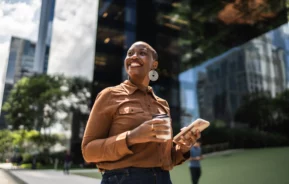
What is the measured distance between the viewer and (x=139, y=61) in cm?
78

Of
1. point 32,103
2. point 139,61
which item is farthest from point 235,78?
point 139,61

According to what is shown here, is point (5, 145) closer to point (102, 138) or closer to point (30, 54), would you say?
point (30, 54)

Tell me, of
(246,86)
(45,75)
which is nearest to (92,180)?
(45,75)

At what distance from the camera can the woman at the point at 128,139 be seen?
1.88 ft

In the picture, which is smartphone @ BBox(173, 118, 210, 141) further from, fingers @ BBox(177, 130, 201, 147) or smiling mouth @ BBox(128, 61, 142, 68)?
smiling mouth @ BBox(128, 61, 142, 68)

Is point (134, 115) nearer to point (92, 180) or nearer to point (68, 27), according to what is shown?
point (68, 27)

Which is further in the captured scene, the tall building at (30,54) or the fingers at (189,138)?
the tall building at (30,54)

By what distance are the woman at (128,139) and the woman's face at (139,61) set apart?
0.17ft

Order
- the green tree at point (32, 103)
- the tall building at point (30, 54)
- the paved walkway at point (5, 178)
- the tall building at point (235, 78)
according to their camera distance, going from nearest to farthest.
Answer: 1. the paved walkway at point (5, 178)
2. the tall building at point (30, 54)
3. the green tree at point (32, 103)
4. the tall building at point (235, 78)

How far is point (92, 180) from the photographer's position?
3.40m

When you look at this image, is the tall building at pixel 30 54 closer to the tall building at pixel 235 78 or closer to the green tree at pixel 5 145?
the green tree at pixel 5 145

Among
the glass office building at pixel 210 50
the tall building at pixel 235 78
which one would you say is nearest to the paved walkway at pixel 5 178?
the glass office building at pixel 210 50

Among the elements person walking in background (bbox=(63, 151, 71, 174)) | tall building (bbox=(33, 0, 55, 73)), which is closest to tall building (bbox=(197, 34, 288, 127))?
person walking in background (bbox=(63, 151, 71, 174))

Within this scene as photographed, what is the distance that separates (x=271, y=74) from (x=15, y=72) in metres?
10.4
